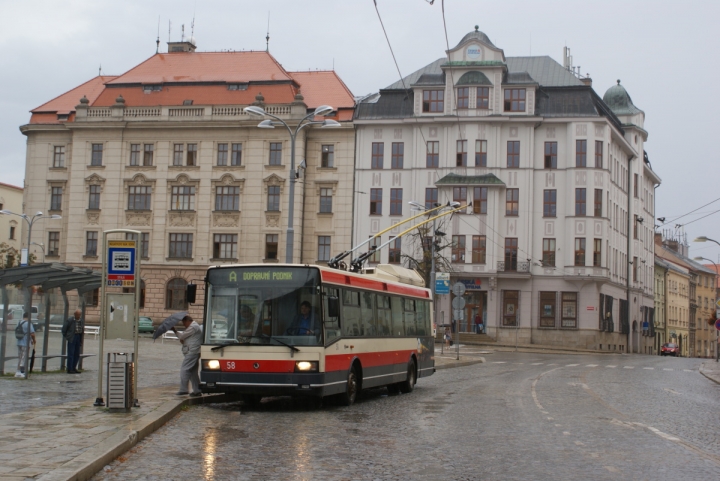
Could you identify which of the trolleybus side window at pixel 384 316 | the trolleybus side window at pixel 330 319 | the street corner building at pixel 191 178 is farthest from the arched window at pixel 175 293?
the trolleybus side window at pixel 330 319

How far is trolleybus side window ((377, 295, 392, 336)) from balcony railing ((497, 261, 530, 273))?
4317cm

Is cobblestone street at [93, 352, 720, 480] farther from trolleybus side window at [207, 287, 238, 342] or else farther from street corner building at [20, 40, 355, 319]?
street corner building at [20, 40, 355, 319]

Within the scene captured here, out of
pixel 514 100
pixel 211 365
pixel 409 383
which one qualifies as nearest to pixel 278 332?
pixel 211 365

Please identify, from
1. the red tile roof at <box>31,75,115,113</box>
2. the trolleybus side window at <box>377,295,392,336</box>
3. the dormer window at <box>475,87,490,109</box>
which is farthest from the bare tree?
the red tile roof at <box>31,75,115,113</box>

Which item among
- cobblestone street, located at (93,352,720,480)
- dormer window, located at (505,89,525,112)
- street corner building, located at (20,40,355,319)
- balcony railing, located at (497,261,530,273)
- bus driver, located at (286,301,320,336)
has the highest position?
dormer window, located at (505,89,525,112)

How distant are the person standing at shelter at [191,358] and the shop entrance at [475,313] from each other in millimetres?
46814

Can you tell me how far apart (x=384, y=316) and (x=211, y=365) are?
16.5ft

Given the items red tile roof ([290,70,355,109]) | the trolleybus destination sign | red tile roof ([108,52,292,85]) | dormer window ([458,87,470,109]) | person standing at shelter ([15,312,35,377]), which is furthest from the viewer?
red tile roof ([108,52,292,85])

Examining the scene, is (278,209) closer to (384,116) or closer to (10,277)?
(384,116)

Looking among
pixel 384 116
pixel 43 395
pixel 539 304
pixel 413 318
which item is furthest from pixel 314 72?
pixel 43 395

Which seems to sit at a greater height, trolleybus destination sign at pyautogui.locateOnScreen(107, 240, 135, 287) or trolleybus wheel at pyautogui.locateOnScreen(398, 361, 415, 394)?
trolleybus destination sign at pyautogui.locateOnScreen(107, 240, 135, 287)

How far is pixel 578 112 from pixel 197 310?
2954 centimetres

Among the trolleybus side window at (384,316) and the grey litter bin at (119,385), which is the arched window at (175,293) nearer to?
the trolleybus side window at (384,316)

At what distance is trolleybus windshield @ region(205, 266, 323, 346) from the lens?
55.4 ft
